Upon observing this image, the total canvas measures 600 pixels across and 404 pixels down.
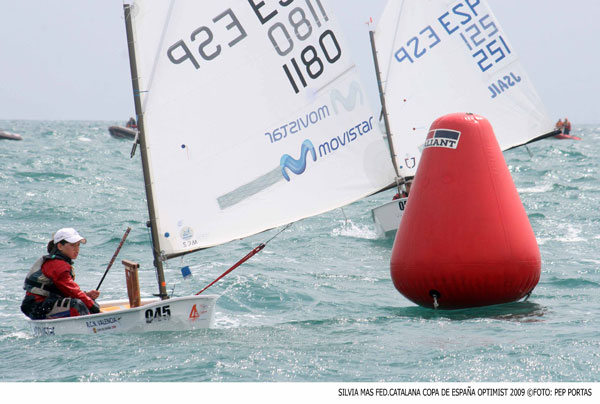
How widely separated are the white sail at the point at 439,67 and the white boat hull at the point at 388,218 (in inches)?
41.1

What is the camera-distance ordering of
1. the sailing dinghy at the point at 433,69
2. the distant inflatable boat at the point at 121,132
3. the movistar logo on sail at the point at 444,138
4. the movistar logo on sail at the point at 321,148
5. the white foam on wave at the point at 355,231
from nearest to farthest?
the movistar logo on sail at the point at 444,138 < the movistar logo on sail at the point at 321,148 < the sailing dinghy at the point at 433,69 < the white foam on wave at the point at 355,231 < the distant inflatable boat at the point at 121,132

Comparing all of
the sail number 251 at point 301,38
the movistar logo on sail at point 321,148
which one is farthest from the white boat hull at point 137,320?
the sail number 251 at point 301,38

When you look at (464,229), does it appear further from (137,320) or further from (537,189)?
(537,189)

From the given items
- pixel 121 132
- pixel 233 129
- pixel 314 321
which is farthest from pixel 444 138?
pixel 121 132

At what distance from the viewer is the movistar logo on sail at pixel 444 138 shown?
915cm

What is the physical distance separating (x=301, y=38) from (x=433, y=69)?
896 cm

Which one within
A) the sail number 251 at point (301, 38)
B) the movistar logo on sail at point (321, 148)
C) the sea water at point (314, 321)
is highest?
the sail number 251 at point (301, 38)

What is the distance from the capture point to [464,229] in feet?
29.2

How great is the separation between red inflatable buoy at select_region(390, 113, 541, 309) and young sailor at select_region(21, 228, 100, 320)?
11.1 feet

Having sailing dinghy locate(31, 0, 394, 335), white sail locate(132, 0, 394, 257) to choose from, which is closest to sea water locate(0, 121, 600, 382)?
sailing dinghy locate(31, 0, 394, 335)

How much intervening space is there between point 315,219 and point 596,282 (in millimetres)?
10359

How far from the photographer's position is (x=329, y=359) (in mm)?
7562

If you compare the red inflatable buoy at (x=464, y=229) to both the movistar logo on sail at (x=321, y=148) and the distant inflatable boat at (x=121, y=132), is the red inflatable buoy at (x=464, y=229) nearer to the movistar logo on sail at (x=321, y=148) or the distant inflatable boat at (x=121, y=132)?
the movistar logo on sail at (x=321, y=148)

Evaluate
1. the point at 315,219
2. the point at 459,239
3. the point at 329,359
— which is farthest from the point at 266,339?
the point at 315,219
